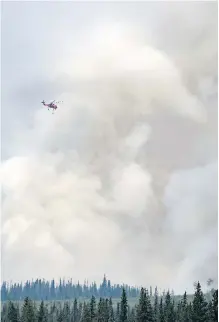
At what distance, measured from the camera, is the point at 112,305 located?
61.0 feet

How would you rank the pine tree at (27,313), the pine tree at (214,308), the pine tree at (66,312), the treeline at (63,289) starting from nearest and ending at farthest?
the pine tree at (214,308) < the treeline at (63,289) < the pine tree at (27,313) < the pine tree at (66,312)

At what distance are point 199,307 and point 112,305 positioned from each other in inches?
155

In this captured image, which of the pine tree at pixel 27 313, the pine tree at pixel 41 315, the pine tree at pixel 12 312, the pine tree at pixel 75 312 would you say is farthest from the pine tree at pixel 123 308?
the pine tree at pixel 12 312

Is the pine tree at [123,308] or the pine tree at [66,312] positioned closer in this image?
the pine tree at [123,308]

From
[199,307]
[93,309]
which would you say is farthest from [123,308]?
[199,307]

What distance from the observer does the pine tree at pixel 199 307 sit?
15252 millimetres

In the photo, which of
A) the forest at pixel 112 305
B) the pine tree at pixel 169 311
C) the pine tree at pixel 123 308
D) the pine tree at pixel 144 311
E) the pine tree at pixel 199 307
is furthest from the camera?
the pine tree at pixel 169 311

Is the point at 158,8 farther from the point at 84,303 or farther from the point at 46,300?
the point at 46,300

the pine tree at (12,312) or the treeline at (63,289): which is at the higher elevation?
the treeline at (63,289)

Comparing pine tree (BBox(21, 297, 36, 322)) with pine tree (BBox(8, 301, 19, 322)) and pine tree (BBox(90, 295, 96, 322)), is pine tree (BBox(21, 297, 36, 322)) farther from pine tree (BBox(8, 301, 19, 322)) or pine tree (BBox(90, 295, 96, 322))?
pine tree (BBox(90, 295, 96, 322))

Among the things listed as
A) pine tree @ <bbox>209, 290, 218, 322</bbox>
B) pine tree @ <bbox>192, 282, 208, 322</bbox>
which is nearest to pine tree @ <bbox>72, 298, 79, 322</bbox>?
pine tree @ <bbox>192, 282, 208, 322</bbox>

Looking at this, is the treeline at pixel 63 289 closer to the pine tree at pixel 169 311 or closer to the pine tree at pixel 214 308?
the pine tree at pixel 169 311

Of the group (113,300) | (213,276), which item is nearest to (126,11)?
(213,276)

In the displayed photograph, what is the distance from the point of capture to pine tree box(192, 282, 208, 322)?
1525 cm
